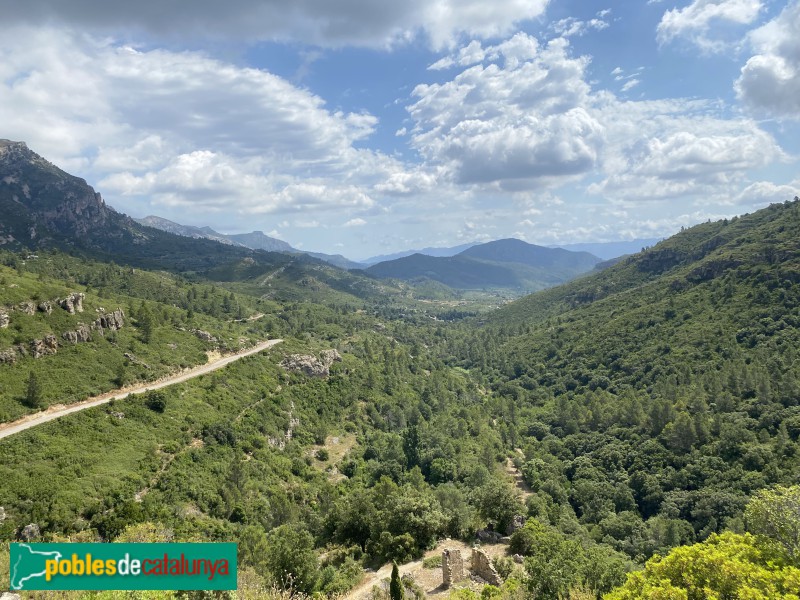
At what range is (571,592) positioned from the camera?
28359mm

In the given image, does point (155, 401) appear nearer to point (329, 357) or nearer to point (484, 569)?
point (329, 357)

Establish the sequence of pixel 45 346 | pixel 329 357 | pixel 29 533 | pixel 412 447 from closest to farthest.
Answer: pixel 29 533 < pixel 45 346 < pixel 412 447 < pixel 329 357

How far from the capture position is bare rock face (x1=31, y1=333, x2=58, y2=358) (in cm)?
8112

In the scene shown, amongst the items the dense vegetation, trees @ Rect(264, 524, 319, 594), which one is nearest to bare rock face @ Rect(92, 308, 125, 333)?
the dense vegetation

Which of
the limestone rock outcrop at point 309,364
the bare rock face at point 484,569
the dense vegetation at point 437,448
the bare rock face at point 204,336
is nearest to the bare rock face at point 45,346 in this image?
the dense vegetation at point 437,448

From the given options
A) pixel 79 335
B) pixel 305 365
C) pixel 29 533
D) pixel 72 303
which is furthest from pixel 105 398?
pixel 305 365

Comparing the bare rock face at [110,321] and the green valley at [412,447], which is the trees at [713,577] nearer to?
the green valley at [412,447]

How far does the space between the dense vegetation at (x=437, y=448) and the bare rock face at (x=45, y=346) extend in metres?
2.41

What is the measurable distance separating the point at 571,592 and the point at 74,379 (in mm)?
90218

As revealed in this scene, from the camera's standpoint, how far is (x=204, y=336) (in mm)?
124125

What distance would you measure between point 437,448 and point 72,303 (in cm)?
9277

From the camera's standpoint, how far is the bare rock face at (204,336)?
405 ft

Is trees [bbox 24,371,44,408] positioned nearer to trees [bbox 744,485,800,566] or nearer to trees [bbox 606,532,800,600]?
trees [bbox 606,532,800,600]

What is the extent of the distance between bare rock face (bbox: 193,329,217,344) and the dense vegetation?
269 cm
